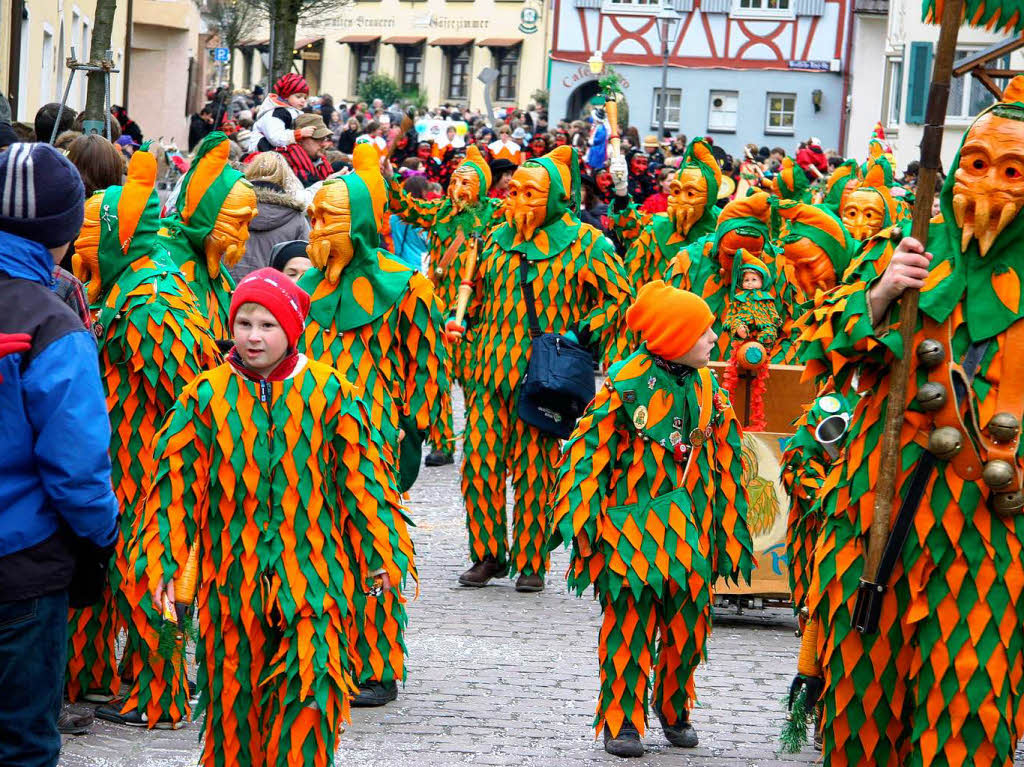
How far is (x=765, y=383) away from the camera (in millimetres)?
8641

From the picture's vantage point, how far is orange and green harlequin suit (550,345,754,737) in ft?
20.5

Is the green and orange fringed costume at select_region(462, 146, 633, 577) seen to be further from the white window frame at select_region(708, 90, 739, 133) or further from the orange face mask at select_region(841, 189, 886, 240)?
the white window frame at select_region(708, 90, 739, 133)

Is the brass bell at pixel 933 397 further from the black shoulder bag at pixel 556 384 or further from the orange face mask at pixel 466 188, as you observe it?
the orange face mask at pixel 466 188

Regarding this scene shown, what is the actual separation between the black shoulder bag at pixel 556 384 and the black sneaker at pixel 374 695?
2112 millimetres

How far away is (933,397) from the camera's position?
14.9 ft

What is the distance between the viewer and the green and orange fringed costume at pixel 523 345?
29.0 ft

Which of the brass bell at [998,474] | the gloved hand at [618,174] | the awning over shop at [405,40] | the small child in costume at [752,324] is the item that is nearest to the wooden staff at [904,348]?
the brass bell at [998,474]

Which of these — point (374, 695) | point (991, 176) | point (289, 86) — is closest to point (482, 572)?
point (374, 695)

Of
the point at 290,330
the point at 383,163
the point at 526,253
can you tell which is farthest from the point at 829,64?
the point at 290,330

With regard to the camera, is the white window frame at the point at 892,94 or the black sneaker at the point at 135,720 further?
the white window frame at the point at 892,94

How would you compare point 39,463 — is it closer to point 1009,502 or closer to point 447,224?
point 1009,502

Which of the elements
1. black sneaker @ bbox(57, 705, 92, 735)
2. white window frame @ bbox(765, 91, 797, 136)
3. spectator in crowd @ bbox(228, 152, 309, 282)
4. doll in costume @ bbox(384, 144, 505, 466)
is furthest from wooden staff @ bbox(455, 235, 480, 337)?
white window frame @ bbox(765, 91, 797, 136)

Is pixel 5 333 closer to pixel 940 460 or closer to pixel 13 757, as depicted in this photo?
pixel 13 757

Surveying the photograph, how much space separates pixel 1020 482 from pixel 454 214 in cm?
822
